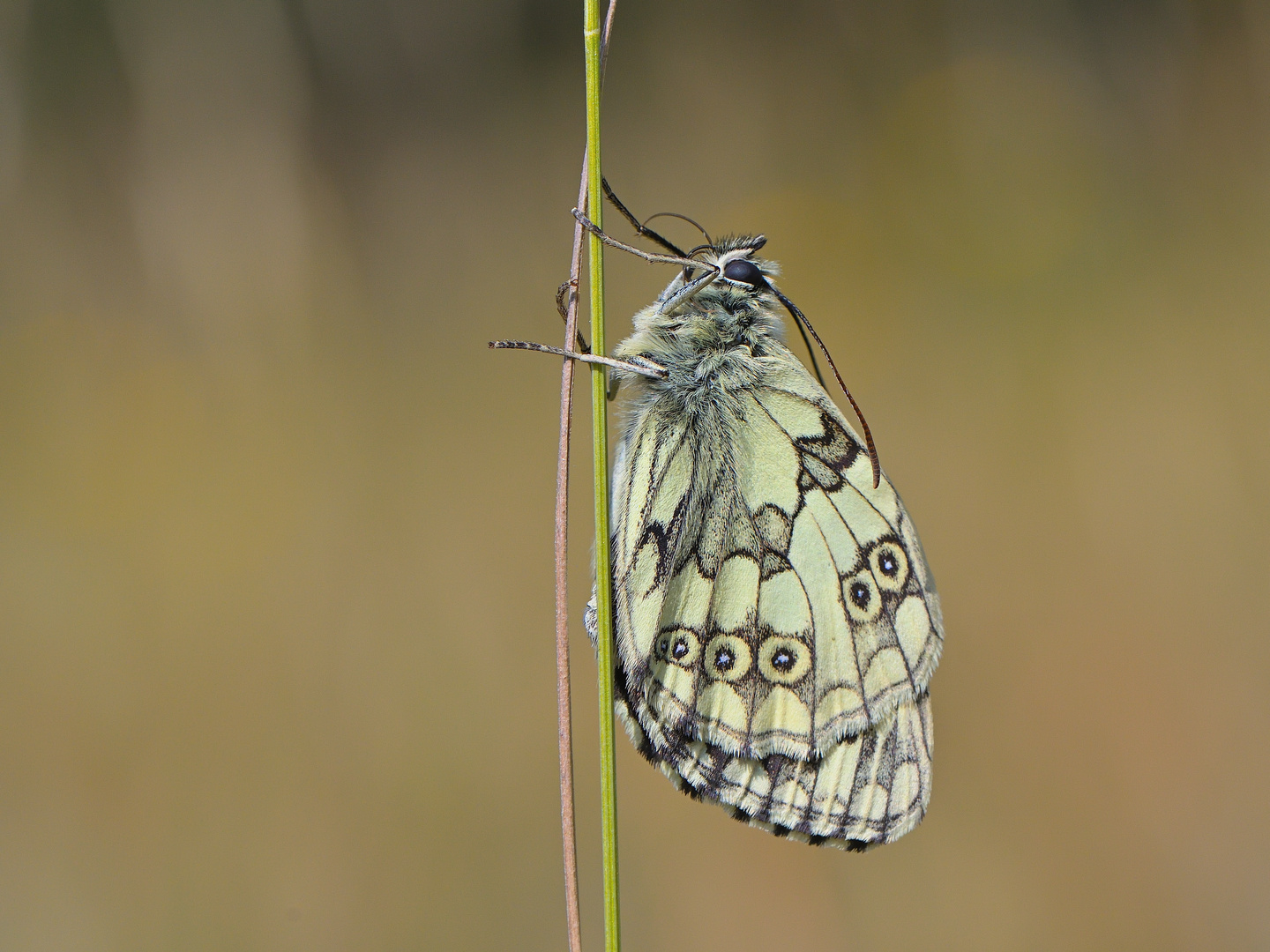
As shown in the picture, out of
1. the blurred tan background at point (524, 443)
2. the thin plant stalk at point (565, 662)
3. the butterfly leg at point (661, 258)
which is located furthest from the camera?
the blurred tan background at point (524, 443)

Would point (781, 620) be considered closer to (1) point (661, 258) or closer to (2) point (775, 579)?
(2) point (775, 579)

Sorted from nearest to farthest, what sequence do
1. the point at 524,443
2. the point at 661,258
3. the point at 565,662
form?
the point at 565,662, the point at 661,258, the point at 524,443

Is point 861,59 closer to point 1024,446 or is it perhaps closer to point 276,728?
point 1024,446

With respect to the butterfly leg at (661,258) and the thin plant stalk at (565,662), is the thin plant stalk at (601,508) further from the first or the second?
the butterfly leg at (661,258)

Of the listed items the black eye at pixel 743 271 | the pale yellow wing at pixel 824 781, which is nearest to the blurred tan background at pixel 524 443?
the pale yellow wing at pixel 824 781

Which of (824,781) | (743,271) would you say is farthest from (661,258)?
(824,781)

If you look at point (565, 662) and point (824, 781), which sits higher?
point (565, 662)
